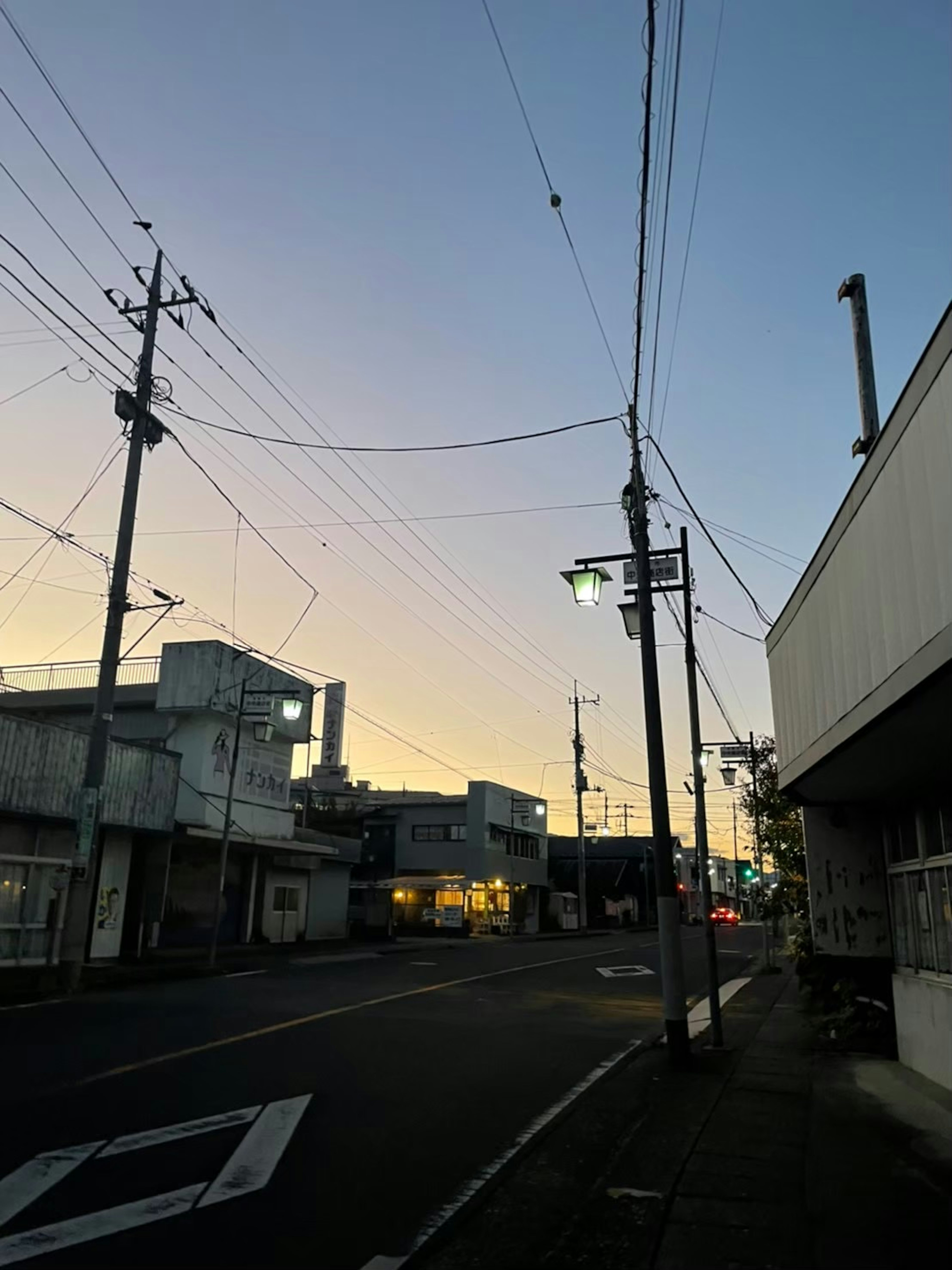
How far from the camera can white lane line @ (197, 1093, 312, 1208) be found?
6.14m

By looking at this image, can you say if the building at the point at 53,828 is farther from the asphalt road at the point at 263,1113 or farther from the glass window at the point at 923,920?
the glass window at the point at 923,920

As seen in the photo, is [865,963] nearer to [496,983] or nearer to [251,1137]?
[251,1137]

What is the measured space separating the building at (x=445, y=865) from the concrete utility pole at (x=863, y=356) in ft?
134

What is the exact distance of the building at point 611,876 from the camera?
73375 mm

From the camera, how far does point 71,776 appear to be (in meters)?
23.1

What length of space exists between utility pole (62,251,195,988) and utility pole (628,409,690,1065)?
11.2 metres

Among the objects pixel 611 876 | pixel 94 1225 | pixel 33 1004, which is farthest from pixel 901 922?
pixel 611 876

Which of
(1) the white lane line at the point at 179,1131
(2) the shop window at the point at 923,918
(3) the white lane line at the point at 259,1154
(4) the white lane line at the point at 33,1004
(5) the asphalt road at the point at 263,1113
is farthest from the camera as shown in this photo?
(4) the white lane line at the point at 33,1004

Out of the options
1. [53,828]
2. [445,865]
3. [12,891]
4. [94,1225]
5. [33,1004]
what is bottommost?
[94,1225]

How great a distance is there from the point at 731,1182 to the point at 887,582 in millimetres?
3975

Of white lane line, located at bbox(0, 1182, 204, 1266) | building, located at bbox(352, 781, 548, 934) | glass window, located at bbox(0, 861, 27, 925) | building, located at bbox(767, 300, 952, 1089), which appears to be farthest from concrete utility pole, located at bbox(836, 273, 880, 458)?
building, located at bbox(352, 781, 548, 934)

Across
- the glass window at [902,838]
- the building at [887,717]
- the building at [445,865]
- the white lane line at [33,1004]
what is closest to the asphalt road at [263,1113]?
the white lane line at [33,1004]

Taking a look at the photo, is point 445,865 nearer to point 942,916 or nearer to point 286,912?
point 286,912

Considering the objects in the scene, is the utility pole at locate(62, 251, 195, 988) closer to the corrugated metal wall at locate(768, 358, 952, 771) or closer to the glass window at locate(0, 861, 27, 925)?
the glass window at locate(0, 861, 27, 925)
